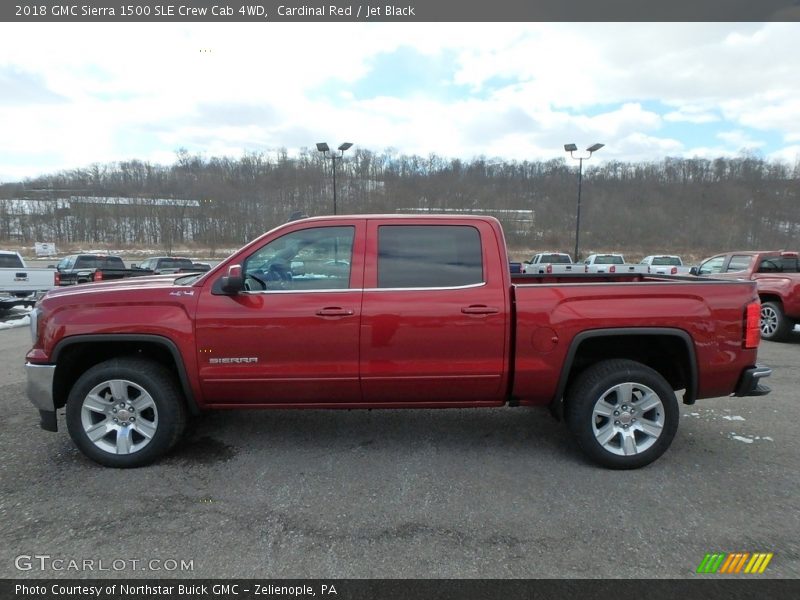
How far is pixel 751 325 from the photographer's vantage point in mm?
3352

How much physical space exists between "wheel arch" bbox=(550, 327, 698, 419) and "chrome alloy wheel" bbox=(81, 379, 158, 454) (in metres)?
3.14

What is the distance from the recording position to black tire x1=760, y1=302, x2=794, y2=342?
8094mm

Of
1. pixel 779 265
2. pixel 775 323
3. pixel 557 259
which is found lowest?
pixel 775 323

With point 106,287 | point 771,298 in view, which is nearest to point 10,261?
point 106,287

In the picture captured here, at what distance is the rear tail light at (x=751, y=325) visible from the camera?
3352 millimetres

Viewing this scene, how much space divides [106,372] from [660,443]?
4.19m

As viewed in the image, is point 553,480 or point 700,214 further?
point 700,214

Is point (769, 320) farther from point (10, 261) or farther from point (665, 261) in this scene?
point (10, 261)

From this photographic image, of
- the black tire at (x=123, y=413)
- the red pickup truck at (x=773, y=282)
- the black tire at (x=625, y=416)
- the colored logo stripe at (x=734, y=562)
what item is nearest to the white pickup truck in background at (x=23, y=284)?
the black tire at (x=123, y=413)

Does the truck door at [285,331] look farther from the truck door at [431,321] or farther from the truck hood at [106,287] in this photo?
the truck hood at [106,287]

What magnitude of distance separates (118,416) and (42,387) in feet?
1.85

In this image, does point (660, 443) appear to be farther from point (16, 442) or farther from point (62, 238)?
point (62, 238)

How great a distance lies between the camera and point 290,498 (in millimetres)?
3008

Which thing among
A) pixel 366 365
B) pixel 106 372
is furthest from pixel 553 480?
pixel 106 372
